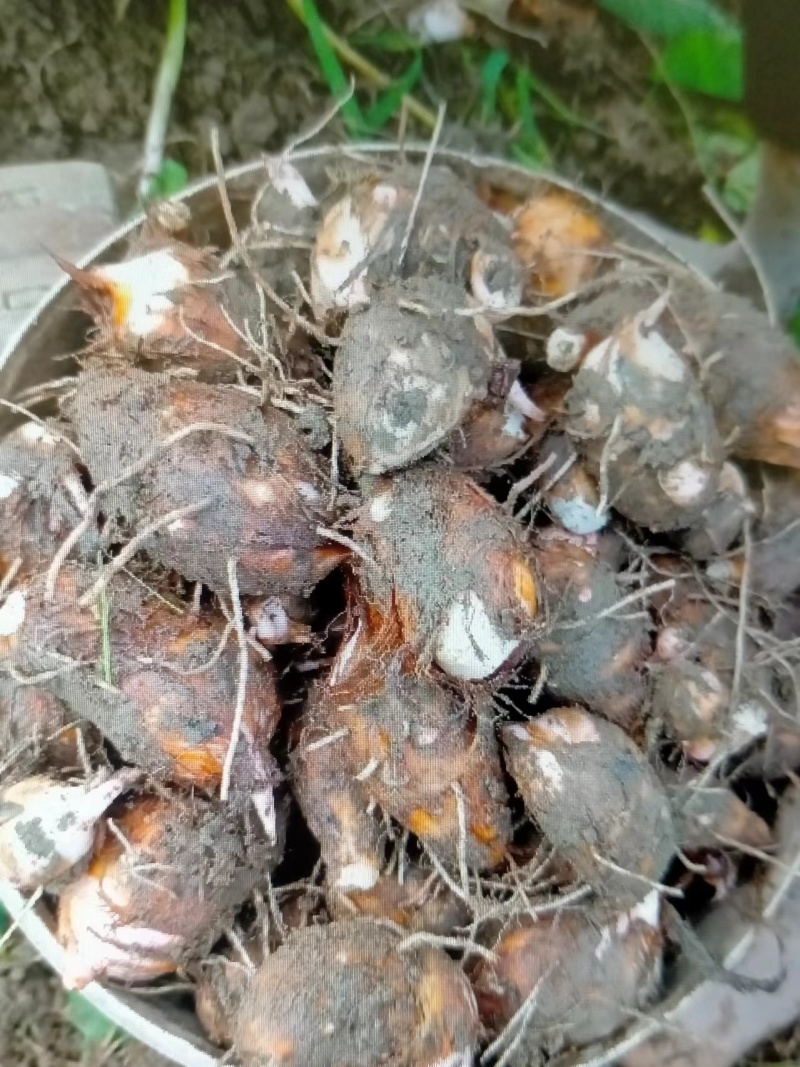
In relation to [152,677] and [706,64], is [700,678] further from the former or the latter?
[706,64]

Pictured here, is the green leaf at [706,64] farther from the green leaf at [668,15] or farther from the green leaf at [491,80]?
the green leaf at [491,80]

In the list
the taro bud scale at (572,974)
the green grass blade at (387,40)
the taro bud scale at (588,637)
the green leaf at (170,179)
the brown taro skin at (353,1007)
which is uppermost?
the green grass blade at (387,40)

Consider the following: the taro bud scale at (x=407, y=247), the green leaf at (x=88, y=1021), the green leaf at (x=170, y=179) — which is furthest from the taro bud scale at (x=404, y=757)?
the green leaf at (x=170, y=179)

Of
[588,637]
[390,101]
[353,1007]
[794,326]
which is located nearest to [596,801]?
[588,637]

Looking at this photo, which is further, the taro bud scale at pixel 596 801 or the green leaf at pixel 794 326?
the green leaf at pixel 794 326

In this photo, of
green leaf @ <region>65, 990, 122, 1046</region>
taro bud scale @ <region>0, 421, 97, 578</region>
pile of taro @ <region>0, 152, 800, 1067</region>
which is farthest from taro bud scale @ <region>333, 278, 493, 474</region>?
green leaf @ <region>65, 990, 122, 1046</region>

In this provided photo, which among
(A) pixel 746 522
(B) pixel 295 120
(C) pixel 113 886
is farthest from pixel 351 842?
(B) pixel 295 120

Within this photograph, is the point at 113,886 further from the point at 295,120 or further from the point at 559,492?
the point at 295,120
